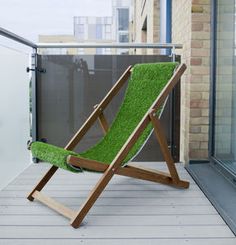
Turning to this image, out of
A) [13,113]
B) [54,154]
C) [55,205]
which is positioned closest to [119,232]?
[55,205]

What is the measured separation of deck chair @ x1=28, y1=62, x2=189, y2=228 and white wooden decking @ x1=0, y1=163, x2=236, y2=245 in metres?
0.10

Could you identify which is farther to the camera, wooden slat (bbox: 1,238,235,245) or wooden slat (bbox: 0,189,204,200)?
wooden slat (bbox: 0,189,204,200)

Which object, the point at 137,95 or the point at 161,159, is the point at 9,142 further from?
the point at 161,159

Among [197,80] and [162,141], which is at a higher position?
[197,80]

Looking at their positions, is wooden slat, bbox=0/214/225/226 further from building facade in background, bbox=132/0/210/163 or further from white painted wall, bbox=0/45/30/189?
building facade in background, bbox=132/0/210/163

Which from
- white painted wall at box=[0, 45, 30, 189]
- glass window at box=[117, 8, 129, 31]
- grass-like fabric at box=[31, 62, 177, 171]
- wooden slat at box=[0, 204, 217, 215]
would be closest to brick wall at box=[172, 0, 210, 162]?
grass-like fabric at box=[31, 62, 177, 171]

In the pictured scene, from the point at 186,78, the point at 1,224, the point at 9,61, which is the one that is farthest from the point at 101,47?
the point at 1,224

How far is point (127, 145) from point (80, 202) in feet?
1.66

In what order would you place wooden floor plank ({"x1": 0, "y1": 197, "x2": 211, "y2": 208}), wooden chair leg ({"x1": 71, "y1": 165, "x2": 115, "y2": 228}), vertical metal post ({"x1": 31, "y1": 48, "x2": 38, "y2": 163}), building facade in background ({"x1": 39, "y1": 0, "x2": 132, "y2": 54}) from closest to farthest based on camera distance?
wooden chair leg ({"x1": 71, "y1": 165, "x2": 115, "y2": 228}) < wooden floor plank ({"x1": 0, "y1": 197, "x2": 211, "y2": 208}) < vertical metal post ({"x1": 31, "y1": 48, "x2": 38, "y2": 163}) < building facade in background ({"x1": 39, "y1": 0, "x2": 132, "y2": 54})

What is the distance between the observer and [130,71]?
119 inches

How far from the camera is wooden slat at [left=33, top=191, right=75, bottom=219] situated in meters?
2.09

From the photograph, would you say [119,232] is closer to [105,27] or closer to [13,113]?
[13,113]

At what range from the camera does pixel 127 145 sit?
89.9 inches

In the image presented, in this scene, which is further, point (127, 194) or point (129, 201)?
point (127, 194)
